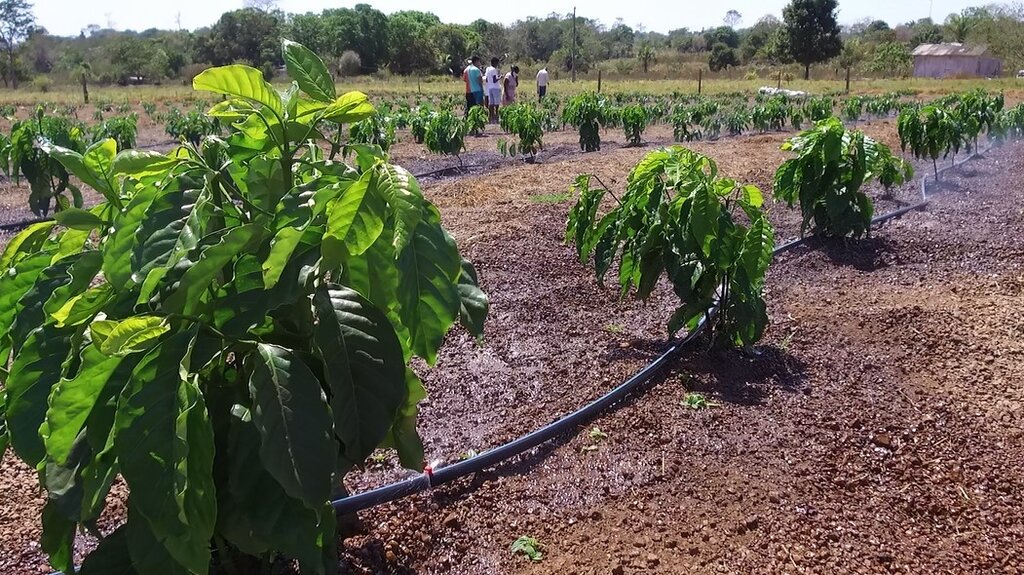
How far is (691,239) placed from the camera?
3.69 m

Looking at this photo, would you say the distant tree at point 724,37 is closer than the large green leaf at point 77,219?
No

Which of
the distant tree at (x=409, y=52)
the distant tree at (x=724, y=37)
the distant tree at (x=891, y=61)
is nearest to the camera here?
the distant tree at (x=891, y=61)

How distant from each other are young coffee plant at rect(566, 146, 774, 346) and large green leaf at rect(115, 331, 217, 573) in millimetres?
2634

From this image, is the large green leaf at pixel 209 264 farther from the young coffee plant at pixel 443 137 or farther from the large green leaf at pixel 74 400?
the young coffee plant at pixel 443 137

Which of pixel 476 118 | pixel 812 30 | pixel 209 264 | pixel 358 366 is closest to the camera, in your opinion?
pixel 209 264

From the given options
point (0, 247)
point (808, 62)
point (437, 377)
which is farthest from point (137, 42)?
point (437, 377)

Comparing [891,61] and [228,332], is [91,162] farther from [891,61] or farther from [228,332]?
[891,61]

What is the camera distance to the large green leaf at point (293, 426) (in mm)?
1321

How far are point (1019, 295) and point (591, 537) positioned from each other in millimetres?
3823

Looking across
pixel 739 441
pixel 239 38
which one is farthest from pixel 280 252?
pixel 239 38

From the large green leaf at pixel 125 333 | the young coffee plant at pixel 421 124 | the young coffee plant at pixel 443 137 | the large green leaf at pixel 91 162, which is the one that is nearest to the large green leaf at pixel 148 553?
the large green leaf at pixel 125 333

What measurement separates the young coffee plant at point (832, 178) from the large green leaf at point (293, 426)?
5.13m

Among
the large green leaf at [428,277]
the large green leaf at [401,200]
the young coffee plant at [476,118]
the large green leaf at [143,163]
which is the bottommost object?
the large green leaf at [428,277]

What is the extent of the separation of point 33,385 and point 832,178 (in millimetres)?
5767
